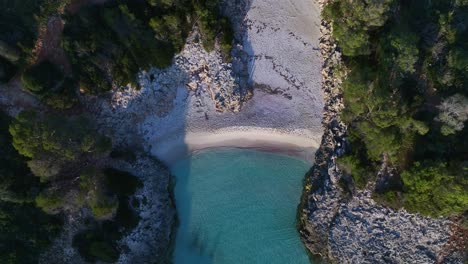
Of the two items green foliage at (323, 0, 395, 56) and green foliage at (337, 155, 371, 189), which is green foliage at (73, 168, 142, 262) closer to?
green foliage at (337, 155, 371, 189)

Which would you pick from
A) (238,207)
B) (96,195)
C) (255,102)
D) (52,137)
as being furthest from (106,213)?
(255,102)

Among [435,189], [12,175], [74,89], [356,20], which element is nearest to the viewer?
[435,189]

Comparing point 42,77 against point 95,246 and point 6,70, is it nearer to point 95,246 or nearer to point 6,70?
point 6,70

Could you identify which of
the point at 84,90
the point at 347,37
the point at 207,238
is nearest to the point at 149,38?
the point at 84,90

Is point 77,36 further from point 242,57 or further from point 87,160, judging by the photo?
point 242,57

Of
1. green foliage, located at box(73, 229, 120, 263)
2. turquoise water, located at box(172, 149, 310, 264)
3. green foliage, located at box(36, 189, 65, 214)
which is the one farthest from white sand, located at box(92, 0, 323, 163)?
green foliage, located at box(73, 229, 120, 263)

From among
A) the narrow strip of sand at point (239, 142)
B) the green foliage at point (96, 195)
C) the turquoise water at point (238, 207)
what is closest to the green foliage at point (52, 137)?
the green foliage at point (96, 195)
